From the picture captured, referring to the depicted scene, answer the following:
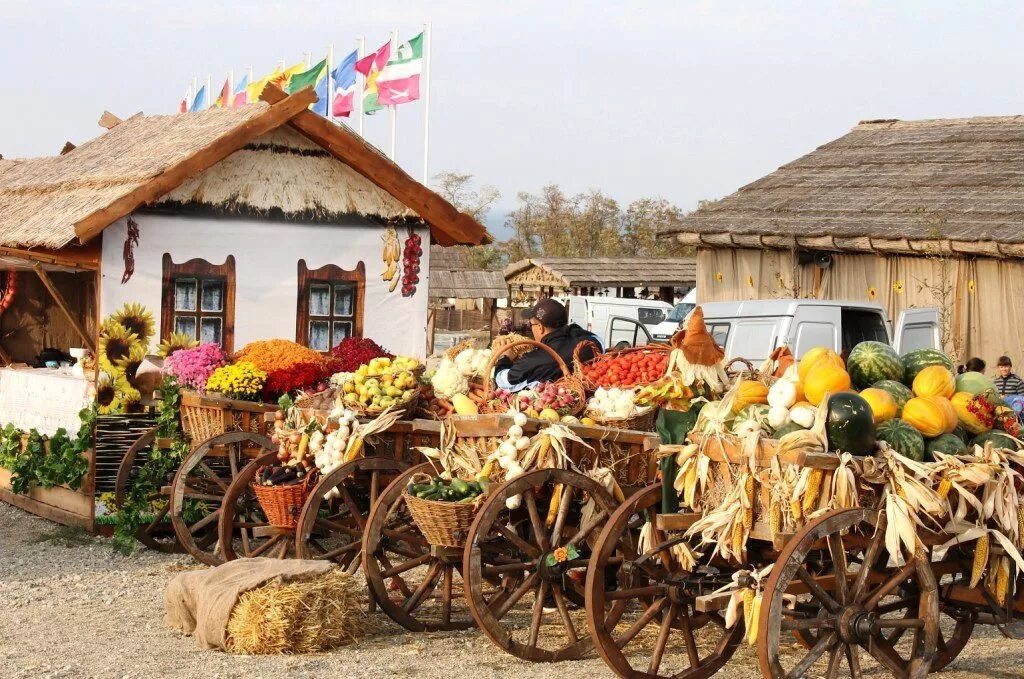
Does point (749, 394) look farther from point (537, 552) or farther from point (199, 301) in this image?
point (199, 301)

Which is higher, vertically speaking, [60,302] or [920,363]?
[60,302]

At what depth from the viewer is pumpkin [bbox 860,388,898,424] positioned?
6.57m

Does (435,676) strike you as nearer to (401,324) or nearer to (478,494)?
(478,494)

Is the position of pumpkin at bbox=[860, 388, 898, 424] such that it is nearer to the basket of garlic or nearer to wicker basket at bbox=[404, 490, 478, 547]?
the basket of garlic

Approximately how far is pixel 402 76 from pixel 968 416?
21348 mm

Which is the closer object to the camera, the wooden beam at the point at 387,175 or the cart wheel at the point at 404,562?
the cart wheel at the point at 404,562

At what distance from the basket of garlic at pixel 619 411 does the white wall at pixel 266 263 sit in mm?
5525

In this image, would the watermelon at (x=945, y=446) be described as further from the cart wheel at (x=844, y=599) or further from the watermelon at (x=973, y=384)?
the watermelon at (x=973, y=384)

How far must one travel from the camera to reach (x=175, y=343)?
487 inches

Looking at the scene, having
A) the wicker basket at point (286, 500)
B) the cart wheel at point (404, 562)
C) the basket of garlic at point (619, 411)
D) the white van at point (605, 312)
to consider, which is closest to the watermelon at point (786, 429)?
the basket of garlic at point (619, 411)

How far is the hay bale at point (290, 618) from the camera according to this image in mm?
7668

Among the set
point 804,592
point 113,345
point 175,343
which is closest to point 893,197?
point 175,343

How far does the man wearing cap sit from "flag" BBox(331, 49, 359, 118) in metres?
18.2

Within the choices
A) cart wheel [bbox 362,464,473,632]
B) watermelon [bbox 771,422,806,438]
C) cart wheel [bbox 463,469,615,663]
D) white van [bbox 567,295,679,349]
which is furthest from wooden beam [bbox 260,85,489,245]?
white van [bbox 567,295,679,349]
